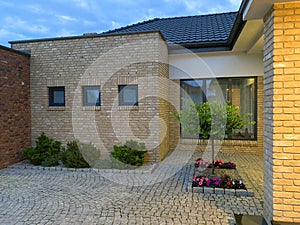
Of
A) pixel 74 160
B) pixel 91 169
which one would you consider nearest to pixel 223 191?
pixel 91 169

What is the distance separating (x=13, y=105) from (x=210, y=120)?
567 cm

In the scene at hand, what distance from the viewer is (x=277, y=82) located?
9.71 ft

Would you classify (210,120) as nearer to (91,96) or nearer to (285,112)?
(285,112)

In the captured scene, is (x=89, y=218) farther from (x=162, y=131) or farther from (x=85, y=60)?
(x=85, y=60)

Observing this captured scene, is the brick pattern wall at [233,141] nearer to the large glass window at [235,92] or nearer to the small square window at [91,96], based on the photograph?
the large glass window at [235,92]

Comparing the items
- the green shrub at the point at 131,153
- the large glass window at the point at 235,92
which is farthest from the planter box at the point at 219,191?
the large glass window at the point at 235,92

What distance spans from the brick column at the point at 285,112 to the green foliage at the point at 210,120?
1840 mm

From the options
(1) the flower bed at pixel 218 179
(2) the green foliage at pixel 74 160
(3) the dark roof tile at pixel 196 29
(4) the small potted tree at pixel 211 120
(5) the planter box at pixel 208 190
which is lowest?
(5) the planter box at pixel 208 190

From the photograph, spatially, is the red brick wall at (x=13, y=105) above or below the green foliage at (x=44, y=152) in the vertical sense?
above

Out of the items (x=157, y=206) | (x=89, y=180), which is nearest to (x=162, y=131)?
(x=89, y=180)

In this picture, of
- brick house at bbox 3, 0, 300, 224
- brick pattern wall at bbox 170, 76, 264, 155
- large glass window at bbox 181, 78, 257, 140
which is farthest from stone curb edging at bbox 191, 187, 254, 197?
large glass window at bbox 181, 78, 257, 140

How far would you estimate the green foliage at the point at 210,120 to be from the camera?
483 cm

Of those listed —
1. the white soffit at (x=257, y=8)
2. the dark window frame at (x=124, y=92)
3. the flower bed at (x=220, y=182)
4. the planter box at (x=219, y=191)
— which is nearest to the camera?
the white soffit at (x=257, y=8)

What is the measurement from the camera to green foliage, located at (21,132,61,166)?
6.52m
